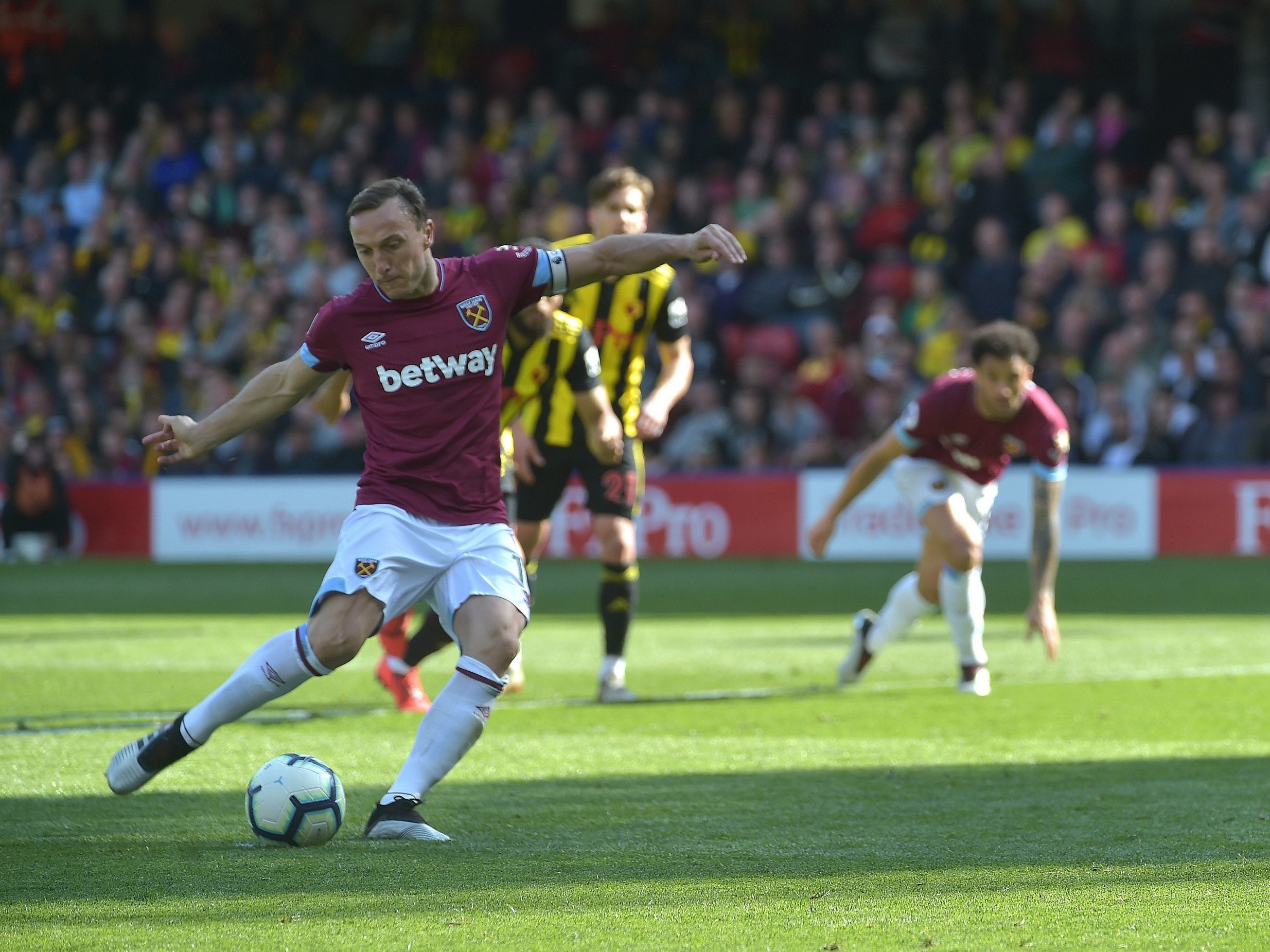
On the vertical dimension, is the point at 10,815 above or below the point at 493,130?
below

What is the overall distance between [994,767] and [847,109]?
52.7ft

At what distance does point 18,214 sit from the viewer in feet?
78.1

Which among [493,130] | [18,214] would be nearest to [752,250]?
[493,130]

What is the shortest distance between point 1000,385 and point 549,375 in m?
1.94

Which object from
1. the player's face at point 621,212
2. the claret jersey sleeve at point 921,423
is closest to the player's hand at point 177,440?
the player's face at point 621,212

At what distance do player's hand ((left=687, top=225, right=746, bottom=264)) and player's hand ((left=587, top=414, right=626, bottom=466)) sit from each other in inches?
96.3

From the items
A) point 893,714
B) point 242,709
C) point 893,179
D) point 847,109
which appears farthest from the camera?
point 847,109

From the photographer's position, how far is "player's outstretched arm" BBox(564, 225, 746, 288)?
4.97m

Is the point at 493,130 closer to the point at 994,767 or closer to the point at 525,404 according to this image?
the point at 525,404

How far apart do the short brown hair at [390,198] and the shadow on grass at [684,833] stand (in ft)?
5.53

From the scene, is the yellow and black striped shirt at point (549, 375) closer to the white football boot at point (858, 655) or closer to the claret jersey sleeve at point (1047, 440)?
the white football boot at point (858, 655)

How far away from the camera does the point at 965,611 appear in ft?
26.4

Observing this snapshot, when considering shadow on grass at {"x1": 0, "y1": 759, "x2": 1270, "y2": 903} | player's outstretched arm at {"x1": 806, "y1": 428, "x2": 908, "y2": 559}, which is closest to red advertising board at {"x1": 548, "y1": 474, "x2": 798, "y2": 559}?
player's outstretched arm at {"x1": 806, "y1": 428, "x2": 908, "y2": 559}

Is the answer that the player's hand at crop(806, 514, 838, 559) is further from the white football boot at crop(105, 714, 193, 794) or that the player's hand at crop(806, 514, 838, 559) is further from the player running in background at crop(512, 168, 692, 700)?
the white football boot at crop(105, 714, 193, 794)
